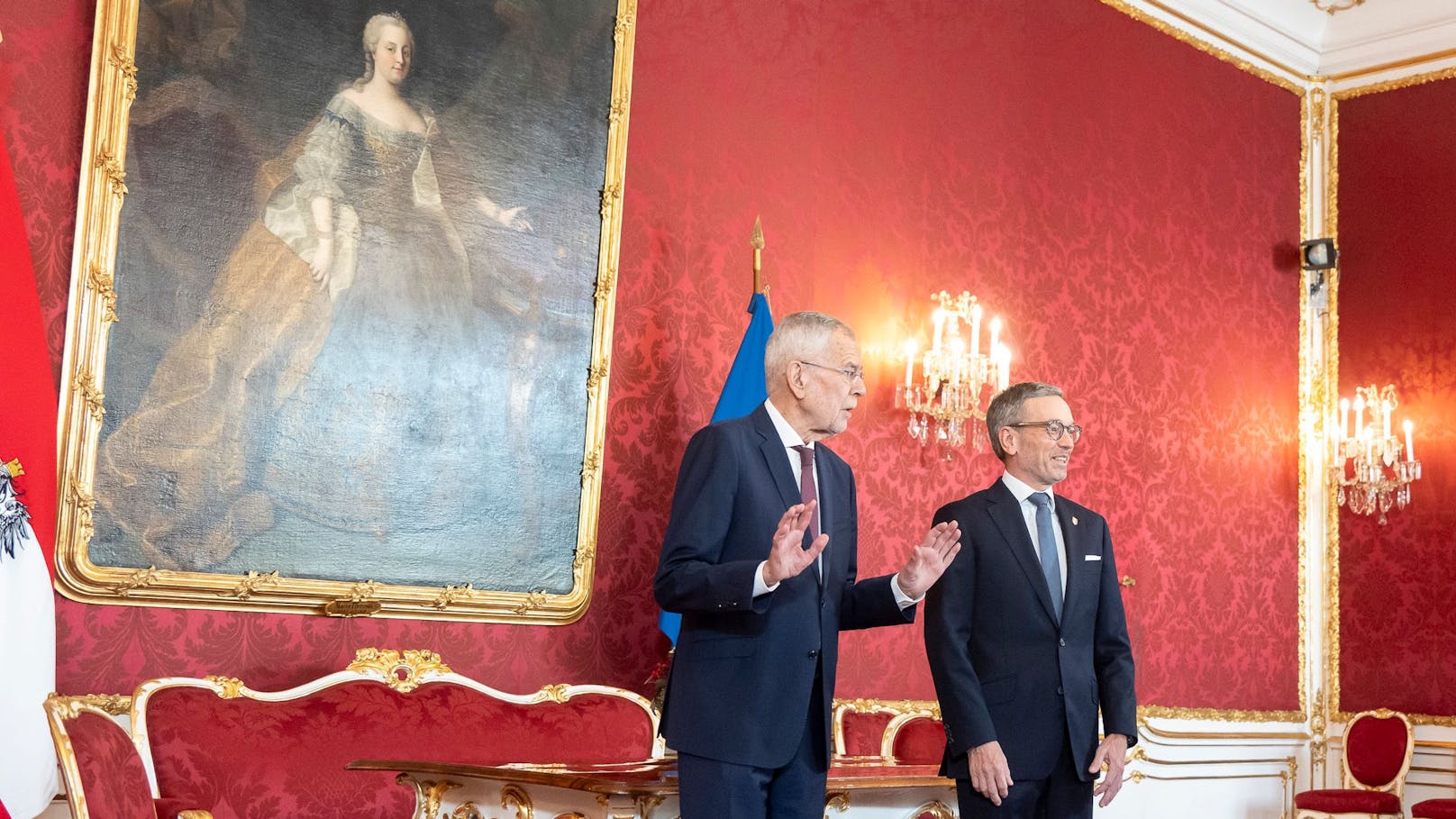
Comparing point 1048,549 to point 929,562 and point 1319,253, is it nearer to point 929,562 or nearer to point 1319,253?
point 929,562

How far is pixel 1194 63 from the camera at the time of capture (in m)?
8.40

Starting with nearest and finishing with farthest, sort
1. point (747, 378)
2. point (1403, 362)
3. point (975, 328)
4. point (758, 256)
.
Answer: point (747, 378) → point (758, 256) → point (975, 328) → point (1403, 362)

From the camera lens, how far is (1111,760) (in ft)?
11.9

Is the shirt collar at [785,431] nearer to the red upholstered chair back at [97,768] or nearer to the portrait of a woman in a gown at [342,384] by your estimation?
the red upholstered chair back at [97,768]

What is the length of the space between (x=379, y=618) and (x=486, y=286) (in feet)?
3.98

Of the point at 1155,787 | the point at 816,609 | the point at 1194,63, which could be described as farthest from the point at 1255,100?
the point at 816,609

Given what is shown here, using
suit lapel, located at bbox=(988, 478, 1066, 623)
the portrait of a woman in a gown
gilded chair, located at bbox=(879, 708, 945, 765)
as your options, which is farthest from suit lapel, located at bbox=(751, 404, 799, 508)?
gilded chair, located at bbox=(879, 708, 945, 765)

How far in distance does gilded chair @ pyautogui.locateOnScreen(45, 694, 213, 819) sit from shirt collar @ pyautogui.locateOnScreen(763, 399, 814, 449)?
5.47 feet

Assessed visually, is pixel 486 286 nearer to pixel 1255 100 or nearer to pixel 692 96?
pixel 692 96

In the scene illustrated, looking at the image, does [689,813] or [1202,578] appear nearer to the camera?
[689,813]

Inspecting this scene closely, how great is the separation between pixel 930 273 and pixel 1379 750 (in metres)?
3.61

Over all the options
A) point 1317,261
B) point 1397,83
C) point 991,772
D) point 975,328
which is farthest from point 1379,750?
point 991,772

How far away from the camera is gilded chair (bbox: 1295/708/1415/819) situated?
24.9 ft

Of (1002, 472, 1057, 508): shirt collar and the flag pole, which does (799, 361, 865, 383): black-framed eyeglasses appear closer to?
(1002, 472, 1057, 508): shirt collar
